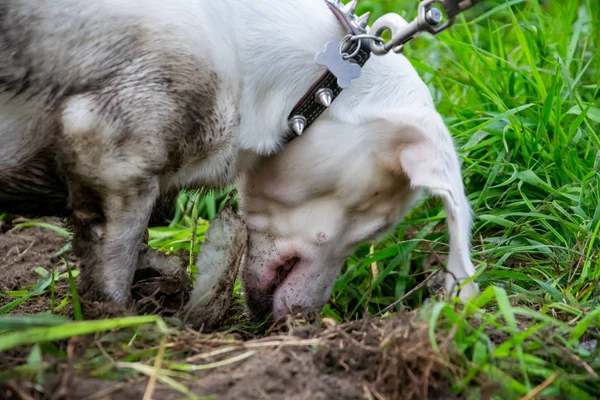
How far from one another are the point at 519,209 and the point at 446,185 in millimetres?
879

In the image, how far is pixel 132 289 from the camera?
2.69 m

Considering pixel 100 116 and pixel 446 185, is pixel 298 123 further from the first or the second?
pixel 100 116

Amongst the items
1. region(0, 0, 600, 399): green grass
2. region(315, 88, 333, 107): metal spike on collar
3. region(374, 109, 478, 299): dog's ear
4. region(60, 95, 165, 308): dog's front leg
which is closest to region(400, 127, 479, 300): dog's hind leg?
region(374, 109, 478, 299): dog's ear

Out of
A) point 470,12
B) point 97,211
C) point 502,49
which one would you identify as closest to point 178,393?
point 97,211

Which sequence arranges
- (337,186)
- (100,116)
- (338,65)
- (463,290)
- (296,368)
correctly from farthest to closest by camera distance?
(337,186) → (338,65) → (463,290) → (100,116) → (296,368)

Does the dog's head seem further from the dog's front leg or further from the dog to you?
the dog's front leg

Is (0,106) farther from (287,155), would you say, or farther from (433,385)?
(433,385)

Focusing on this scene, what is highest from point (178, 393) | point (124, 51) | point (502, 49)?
point (124, 51)

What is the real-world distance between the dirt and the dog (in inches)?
16.7

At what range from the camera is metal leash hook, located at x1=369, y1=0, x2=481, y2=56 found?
2.55 meters

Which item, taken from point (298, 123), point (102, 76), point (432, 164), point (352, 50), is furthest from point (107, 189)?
point (432, 164)

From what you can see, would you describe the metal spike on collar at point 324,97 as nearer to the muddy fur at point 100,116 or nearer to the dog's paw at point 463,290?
the muddy fur at point 100,116

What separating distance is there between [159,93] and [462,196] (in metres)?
0.96

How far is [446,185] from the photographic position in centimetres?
260
